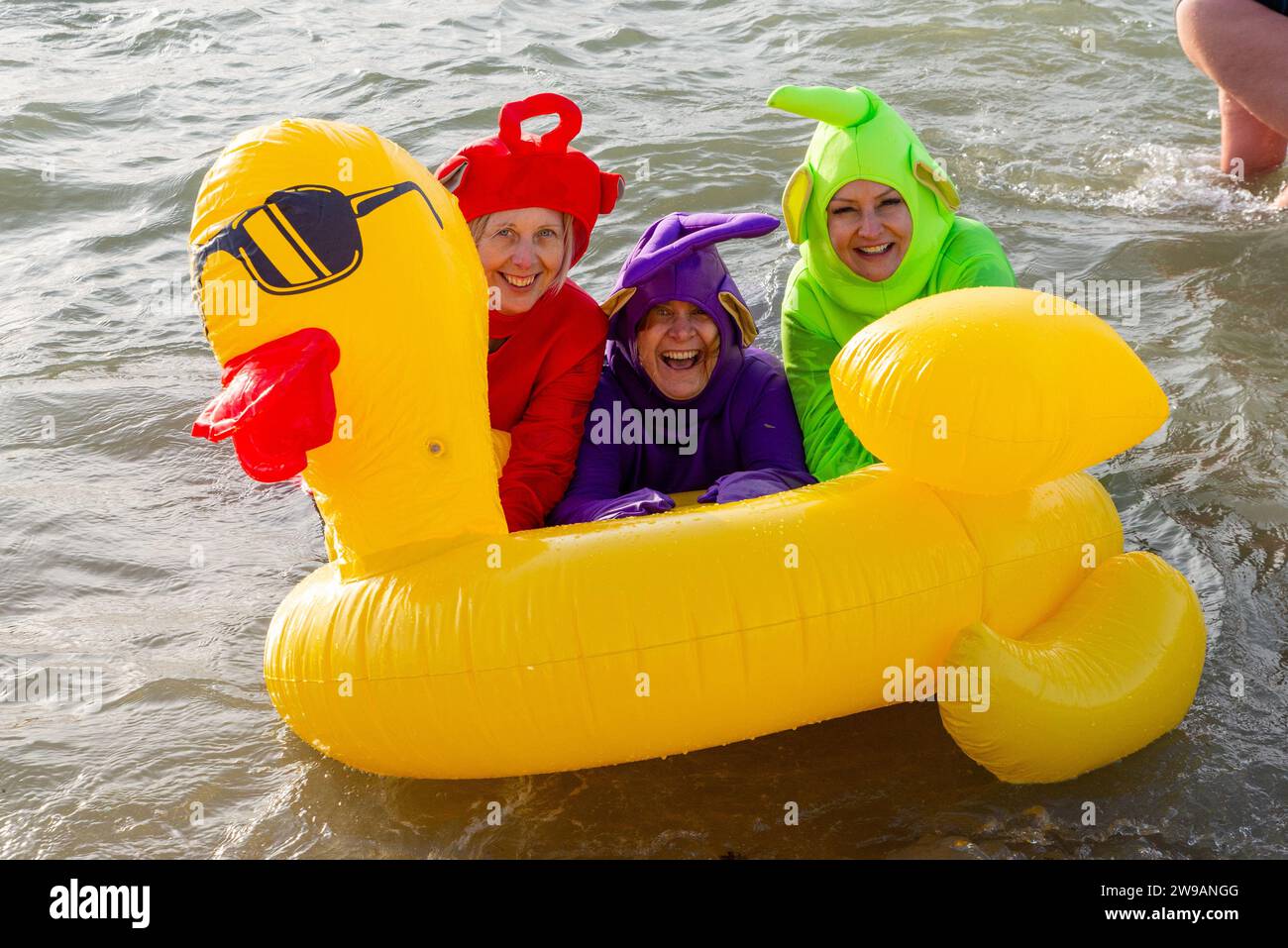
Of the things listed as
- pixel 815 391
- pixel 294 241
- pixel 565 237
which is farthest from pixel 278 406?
pixel 815 391

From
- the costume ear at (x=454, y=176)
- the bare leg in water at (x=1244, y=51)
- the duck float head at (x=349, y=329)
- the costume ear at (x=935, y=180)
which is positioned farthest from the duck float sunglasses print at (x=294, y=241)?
the bare leg in water at (x=1244, y=51)

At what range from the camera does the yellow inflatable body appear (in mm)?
2740

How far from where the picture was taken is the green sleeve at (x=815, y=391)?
356 cm

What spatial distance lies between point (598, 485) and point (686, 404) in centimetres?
36

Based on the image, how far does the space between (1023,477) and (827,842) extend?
90 centimetres

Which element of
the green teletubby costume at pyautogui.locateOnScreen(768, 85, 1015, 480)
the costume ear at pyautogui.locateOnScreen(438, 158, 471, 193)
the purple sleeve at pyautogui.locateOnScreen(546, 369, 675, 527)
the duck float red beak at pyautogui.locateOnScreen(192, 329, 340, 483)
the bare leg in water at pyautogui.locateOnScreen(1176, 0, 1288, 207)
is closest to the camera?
the duck float red beak at pyautogui.locateOnScreen(192, 329, 340, 483)

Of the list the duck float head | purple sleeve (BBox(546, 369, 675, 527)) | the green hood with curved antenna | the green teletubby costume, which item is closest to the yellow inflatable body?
the duck float head

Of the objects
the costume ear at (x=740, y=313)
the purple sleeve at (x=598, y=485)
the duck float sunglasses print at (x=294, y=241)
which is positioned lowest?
the purple sleeve at (x=598, y=485)

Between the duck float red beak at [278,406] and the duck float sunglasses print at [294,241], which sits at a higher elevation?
the duck float sunglasses print at [294,241]

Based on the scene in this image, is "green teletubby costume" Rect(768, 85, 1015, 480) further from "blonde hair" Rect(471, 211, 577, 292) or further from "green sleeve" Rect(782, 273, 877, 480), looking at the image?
"blonde hair" Rect(471, 211, 577, 292)

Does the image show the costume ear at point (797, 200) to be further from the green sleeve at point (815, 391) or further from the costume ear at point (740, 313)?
the costume ear at point (740, 313)

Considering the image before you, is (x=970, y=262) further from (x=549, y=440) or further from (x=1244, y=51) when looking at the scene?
(x=1244, y=51)

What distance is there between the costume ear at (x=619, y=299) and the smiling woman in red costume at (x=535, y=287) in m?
0.06

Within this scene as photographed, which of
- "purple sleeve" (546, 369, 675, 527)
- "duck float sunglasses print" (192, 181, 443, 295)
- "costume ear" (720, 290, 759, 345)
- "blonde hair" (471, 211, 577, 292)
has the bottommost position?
"purple sleeve" (546, 369, 675, 527)
